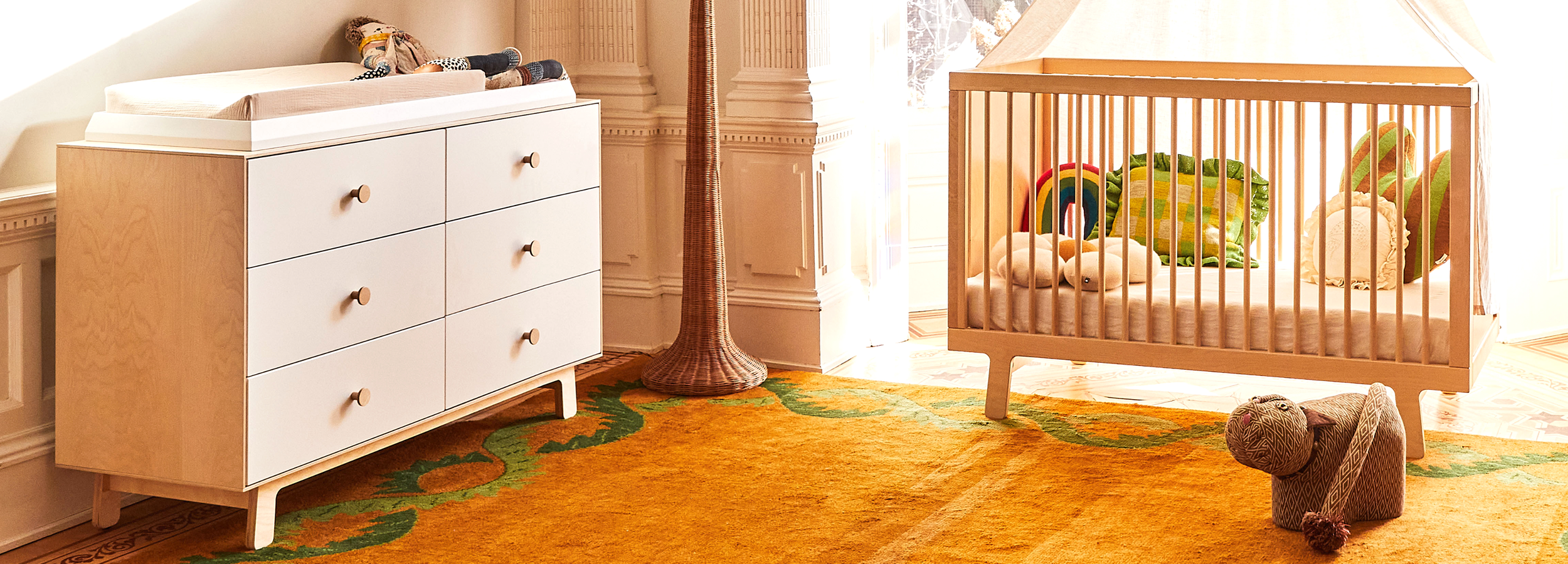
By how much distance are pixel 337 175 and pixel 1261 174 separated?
8.20 feet

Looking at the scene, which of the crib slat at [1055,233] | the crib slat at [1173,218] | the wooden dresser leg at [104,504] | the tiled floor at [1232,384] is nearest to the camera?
the wooden dresser leg at [104,504]

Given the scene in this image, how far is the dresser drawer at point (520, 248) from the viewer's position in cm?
287

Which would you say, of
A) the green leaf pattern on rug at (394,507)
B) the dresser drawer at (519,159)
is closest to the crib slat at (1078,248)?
the dresser drawer at (519,159)

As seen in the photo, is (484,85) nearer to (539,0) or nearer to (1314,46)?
(539,0)

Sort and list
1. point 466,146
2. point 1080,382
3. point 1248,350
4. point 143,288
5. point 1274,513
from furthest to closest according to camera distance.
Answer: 1. point 1080,382
2. point 1248,350
3. point 466,146
4. point 1274,513
5. point 143,288

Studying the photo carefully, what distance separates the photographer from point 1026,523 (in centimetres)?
260

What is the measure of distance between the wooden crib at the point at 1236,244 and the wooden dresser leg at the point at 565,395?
0.94 meters

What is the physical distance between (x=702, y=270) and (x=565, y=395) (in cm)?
54

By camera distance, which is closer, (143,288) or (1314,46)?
(143,288)

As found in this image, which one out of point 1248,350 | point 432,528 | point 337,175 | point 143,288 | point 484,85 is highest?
point 484,85

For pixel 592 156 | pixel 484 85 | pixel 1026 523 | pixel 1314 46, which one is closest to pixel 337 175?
pixel 484 85

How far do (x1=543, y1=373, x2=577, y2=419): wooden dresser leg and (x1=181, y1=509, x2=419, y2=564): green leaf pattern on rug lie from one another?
2.42 ft

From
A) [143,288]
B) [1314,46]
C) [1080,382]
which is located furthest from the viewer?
[1080,382]

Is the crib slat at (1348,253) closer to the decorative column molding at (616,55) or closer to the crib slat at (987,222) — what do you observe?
the crib slat at (987,222)
